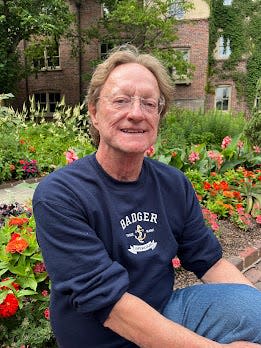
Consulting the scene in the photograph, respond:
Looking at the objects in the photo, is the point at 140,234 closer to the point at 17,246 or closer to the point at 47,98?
the point at 17,246

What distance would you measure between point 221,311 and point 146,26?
58.5 feet

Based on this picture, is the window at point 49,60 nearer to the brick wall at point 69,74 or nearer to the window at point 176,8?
the brick wall at point 69,74

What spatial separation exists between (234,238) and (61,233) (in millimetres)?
3010

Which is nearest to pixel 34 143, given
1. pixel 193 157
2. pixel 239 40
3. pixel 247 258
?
pixel 193 157

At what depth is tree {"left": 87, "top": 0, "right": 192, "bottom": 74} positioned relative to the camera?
1711cm

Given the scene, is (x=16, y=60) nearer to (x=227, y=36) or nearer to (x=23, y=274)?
(x=227, y=36)

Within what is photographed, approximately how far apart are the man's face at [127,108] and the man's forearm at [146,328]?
1.95ft

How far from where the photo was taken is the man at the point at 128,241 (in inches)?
53.8

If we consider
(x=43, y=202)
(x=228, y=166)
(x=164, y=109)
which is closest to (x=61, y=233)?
(x=43, y=202)

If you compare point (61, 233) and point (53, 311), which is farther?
point (53, 311)

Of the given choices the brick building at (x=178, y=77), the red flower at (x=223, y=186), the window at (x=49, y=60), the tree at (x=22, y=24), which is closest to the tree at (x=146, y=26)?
the brick building at (x=178, y=77)

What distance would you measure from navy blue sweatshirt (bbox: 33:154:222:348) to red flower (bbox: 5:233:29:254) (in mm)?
605

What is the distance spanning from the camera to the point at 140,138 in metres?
1.61

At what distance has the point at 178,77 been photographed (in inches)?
Result: 799
